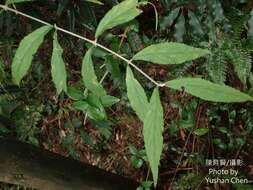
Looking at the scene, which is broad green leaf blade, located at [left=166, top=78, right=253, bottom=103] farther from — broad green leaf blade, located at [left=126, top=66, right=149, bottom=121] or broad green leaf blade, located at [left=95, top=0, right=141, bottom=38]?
broad green leaf blade, located at [left=95, top=0, right=141, bottom=38]

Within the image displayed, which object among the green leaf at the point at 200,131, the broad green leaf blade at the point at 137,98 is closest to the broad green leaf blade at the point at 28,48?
the broad green leaf blade at the point at 137,98

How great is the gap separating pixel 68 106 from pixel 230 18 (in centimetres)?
141

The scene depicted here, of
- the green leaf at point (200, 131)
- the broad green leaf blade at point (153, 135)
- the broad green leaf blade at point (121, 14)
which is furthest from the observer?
the green leaf at point (200, 131)

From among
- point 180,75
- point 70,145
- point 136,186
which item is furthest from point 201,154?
point 70,145

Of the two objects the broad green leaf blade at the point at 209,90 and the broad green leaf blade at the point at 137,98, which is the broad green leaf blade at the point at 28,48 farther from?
the broad green leaf blade at the point at 209,90

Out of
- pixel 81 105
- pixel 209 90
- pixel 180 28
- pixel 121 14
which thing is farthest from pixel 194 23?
pixel 209 90

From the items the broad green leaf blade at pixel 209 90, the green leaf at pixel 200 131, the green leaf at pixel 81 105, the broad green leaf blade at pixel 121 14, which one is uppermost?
the broad green leaf blade at pixel 121 14

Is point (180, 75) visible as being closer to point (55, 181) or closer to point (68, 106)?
point (55, 181)

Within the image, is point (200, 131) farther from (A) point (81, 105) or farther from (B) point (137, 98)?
(B) point (137, 98)

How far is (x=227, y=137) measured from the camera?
2457 mm

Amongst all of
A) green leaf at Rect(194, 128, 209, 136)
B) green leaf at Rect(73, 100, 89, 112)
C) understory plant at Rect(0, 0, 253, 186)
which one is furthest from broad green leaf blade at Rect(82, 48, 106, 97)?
green leaf at Rect(194, 128, 209, 136)

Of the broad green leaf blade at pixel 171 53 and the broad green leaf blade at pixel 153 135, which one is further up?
the broad green leaf blade at pixel 171 53

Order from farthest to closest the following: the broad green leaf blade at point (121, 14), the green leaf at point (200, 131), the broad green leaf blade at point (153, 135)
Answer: the green leaf at point (200, 131), the broad green leaf blade at point (121, 14), the broad green leaf blade at point (153, 135)

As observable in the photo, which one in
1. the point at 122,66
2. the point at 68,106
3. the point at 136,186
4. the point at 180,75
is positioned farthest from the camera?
the point at 68,106
